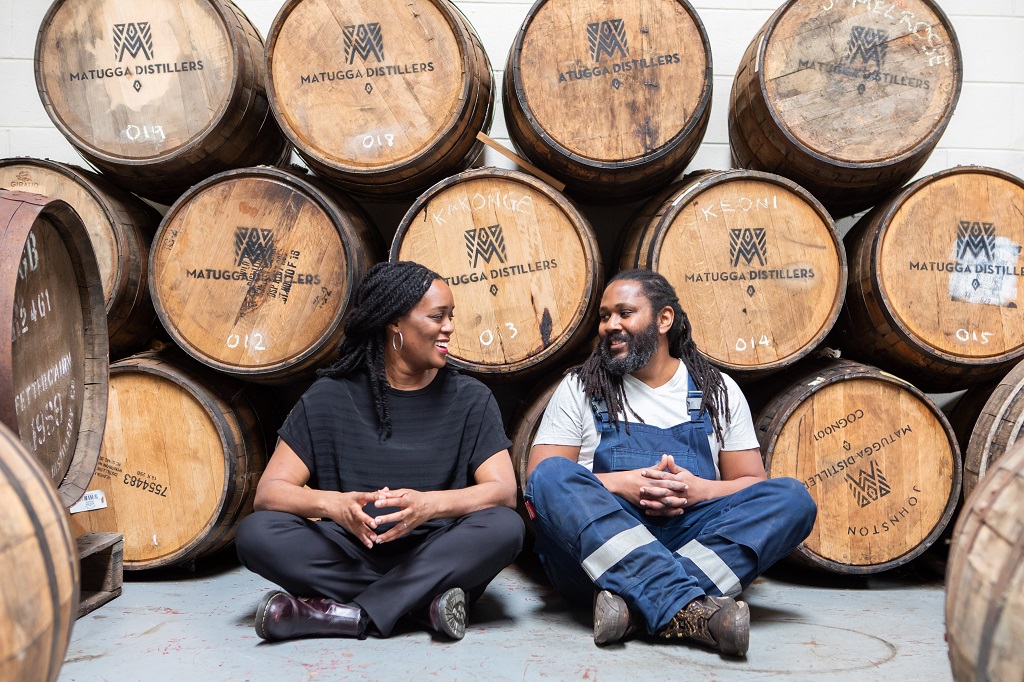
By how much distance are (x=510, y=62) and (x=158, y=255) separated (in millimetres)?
1360

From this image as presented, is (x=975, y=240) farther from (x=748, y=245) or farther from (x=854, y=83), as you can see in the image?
(x=748, y=245)

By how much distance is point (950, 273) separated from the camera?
109 inches

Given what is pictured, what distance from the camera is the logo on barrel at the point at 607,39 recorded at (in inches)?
108

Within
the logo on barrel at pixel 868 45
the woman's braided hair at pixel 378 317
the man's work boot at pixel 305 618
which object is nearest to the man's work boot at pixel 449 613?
the man's work boot at pixel 305 618

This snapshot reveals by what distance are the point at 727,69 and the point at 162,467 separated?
283 cm

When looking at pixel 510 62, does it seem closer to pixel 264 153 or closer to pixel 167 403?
pixel 264 153

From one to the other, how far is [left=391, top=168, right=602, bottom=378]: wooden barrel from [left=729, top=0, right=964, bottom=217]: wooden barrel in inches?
30.7

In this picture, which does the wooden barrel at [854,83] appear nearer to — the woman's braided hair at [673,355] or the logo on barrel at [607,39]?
the logo on barrel at [607,39]

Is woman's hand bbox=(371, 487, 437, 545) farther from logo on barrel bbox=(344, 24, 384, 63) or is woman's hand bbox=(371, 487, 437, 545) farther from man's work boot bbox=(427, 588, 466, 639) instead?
logo on barrel bbox=(344, 24, 384, 63)

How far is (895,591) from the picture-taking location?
273 centimetres

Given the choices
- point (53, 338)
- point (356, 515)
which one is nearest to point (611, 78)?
point (356, 515)

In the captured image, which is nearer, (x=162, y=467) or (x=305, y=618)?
(x=305, y=618)

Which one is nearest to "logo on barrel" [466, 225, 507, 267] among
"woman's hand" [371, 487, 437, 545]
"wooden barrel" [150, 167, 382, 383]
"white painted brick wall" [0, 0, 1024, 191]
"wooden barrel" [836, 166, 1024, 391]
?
"wooden barrel" [150, 167, 382, 383]

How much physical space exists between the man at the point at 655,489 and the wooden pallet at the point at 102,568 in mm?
1289
